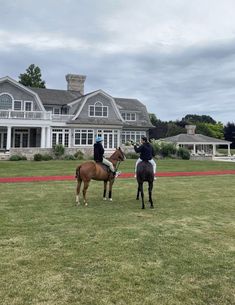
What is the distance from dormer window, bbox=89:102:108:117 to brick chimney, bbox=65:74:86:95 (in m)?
8.17

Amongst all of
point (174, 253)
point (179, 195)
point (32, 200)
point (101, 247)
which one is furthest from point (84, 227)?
point (179, 195)

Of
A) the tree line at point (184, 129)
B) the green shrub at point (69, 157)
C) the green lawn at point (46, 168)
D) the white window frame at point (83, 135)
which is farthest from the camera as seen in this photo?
the tree line at point (184, 129)

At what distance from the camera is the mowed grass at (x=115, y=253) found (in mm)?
4469

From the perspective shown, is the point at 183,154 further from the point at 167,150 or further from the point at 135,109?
the point at 135,109

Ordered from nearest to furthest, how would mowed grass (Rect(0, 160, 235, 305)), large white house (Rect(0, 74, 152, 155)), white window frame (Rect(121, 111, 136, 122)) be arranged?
mowed grass (Rect(0, 160, 235, 305)), large white house (Rect(0, 74, 152, 155)), white window frame (Rect(121, 111, 136, 122))

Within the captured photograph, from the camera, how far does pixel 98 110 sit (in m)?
43.3

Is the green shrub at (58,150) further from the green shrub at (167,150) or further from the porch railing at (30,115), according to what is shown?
the green shrub at (167,150)

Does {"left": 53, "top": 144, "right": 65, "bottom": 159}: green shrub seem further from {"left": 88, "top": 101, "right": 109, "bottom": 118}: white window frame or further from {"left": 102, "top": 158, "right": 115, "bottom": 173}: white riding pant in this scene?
{"left": 102, "top": 158, "right": 115, "bottom": 173}: white riding pant

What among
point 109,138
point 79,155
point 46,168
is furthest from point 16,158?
point 109,138

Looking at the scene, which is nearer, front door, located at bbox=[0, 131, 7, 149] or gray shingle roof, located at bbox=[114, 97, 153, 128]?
front door, located at bbox=[0, 131, 7, 149]

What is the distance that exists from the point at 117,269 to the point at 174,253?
1323 millimetres

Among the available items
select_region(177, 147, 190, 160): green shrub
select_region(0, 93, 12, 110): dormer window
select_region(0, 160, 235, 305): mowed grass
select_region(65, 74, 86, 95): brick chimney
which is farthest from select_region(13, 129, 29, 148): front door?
select_region(0, 160, 235, 305): mowed grass

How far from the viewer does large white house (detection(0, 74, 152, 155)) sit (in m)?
38.2

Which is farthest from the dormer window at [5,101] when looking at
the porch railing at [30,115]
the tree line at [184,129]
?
the tree line at [184,129]
